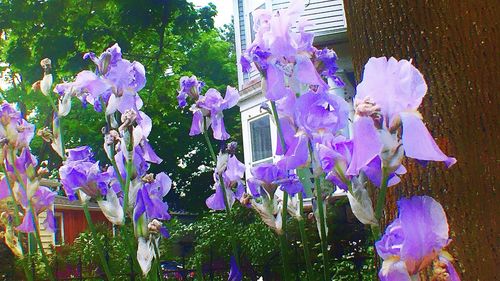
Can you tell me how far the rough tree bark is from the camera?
5.64 ft

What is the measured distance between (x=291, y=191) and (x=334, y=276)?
15.7ft

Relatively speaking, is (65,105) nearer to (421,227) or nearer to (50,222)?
(50,222)

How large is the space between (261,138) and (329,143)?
1115 centimetres

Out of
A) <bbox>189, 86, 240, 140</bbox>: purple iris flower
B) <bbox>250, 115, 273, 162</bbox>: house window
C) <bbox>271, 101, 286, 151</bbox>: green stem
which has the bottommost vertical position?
<bbox>271, 101, 286, 151</bbox>: green stem

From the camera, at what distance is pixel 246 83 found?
40.4 feet

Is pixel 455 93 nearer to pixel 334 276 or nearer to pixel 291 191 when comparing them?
pixel 291 191

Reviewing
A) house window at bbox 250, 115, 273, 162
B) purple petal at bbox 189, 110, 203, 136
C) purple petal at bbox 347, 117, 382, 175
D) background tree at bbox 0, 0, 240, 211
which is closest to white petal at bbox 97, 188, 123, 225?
purple petal at bbox 189, 110, 203, 136

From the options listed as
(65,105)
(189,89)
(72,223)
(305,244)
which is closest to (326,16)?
(189,89)

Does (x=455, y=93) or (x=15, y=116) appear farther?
(x=455, y=93)

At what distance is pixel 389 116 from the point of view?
595 mm

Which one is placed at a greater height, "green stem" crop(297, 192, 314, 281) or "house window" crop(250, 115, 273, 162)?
"house window" crop(250, 115, 273, 162)

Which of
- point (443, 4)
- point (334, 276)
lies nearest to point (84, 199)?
point (443, 4)

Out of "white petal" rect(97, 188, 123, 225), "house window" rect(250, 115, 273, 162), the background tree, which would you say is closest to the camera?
"white petal" rect(97, 188, 123, 225)

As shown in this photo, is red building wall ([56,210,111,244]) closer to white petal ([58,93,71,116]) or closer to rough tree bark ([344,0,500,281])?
rough tree bark ([344,0,500,281])
